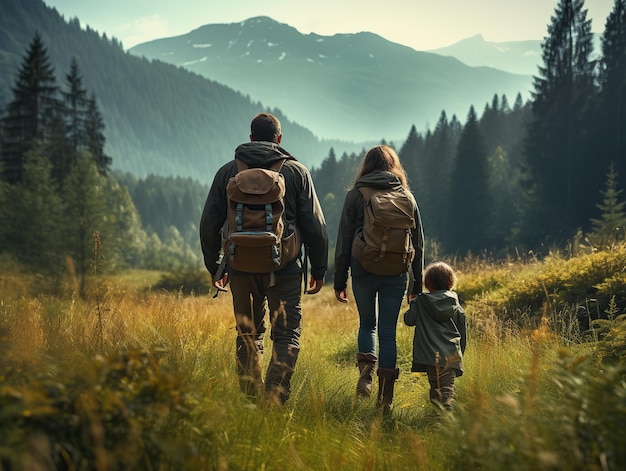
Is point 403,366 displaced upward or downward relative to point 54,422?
downward

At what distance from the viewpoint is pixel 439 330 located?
4.78 meters

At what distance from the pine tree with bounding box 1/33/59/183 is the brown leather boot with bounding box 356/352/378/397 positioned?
4425 centimetres

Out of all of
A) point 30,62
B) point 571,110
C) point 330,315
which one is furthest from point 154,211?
point 330,315

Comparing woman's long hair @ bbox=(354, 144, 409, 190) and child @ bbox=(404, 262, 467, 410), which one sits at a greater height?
woman's long hair @ bbox=(354, 144, 409, 190)

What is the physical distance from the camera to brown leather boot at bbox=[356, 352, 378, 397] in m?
4.78

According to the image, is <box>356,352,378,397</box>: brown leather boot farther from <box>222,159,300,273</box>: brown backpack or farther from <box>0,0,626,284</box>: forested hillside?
<box>0,0,626,284</box>: forested hillside

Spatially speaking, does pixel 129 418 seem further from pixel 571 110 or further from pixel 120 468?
pixel 571 110

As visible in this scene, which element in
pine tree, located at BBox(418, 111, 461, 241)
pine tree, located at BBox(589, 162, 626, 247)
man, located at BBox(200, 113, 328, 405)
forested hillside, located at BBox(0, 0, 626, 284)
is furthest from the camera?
pine tree, located at BBox(418, 111, 461, 241)

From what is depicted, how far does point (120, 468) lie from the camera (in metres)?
2.29

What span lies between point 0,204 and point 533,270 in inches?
1396

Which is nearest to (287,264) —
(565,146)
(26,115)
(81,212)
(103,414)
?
(103,414)

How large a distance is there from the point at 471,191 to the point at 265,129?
57281 mm

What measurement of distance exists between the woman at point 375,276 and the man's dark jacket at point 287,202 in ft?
0.73

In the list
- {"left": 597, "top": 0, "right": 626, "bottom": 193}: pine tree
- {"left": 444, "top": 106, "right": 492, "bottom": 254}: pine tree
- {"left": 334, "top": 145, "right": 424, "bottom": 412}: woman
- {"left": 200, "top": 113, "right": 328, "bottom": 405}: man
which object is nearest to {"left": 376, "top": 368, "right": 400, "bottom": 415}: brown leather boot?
{"left": 334, "top": 145, "right": 424, "bottom": 412}: woman
